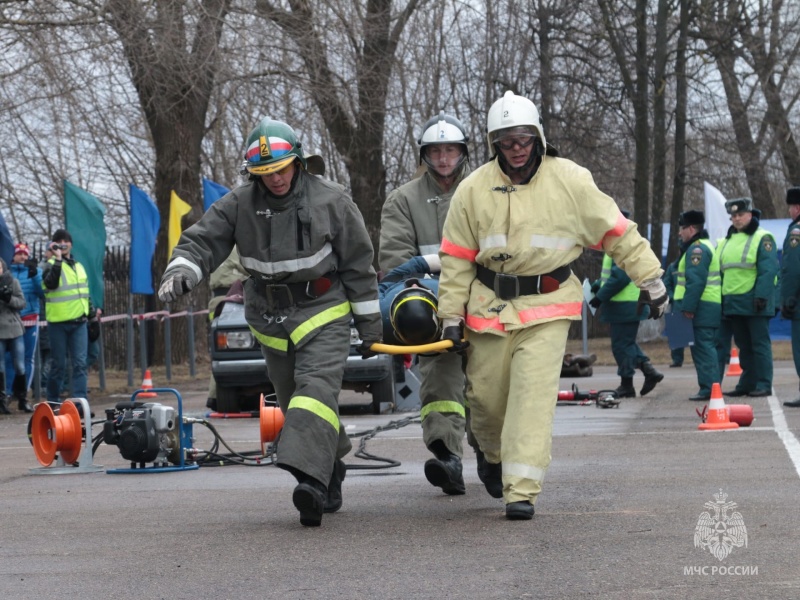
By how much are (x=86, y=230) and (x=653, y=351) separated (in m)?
13.6

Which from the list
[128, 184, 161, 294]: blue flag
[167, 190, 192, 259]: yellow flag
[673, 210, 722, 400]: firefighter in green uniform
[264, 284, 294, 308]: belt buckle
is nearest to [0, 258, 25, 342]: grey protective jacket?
[128, 184, 161, 294]: blue flag

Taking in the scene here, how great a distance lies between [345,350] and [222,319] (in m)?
7.90

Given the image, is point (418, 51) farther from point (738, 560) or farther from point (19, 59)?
point (738, 560)

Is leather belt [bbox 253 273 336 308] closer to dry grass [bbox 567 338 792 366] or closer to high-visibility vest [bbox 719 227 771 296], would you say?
high-visibility vest [bbox 719 227 771 296]

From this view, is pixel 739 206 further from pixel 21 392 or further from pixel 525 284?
pixel 525 284

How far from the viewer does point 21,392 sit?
53.1ft

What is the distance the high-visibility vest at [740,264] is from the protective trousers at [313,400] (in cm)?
849

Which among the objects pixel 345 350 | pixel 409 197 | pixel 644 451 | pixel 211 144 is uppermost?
pixel 211 144

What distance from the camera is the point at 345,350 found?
7.24 m

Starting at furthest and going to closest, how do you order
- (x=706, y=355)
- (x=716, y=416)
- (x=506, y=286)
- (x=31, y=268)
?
(x=31, y=268) < (x=706, y=355) < (x=716, y=416) < (x=506, y=286)

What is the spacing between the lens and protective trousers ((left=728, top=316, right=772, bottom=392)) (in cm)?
1492

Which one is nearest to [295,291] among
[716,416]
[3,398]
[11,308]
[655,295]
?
[655,295]

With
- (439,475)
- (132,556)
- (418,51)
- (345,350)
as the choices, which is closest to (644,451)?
(439,475)

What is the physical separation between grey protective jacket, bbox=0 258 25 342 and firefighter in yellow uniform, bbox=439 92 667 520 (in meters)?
9.24
